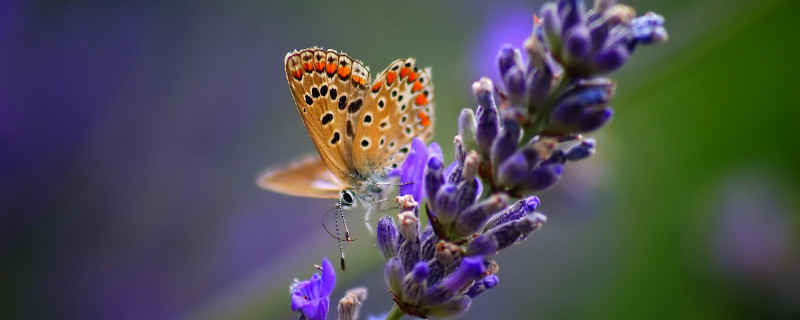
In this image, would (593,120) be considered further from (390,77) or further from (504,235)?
(390,77)

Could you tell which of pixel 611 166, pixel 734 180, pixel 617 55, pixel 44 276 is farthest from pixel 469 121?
pixel 734 180

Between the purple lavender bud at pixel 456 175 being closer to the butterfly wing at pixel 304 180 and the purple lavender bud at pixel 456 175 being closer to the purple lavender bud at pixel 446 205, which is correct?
the purple lavender bud at pixel 446 205

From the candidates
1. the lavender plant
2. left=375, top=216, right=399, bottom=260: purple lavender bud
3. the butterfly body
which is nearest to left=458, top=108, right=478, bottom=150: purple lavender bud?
the lavender plant

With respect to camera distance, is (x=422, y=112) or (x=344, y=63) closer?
(x=344, y=63)

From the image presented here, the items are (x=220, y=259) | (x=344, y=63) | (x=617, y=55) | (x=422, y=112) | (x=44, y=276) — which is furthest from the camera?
(x=220, y=259)

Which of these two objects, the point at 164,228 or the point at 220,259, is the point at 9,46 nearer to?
the point at 164,228

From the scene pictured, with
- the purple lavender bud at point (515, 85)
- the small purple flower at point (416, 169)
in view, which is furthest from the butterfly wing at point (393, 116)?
the purple lavender bud at point (515, 85)
